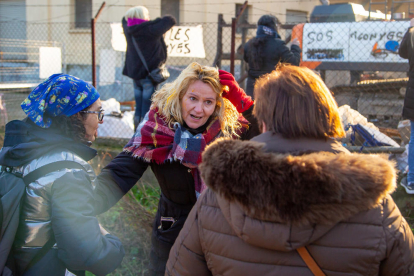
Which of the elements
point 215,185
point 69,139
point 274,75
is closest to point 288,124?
point 274,75

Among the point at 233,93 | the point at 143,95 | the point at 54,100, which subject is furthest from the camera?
the point at 143,95

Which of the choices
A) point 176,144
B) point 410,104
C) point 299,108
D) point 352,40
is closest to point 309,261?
point 299,108

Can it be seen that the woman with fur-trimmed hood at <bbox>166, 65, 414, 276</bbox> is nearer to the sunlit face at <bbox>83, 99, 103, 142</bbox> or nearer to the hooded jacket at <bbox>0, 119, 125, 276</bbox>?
the hooded jacket at <bbox>0, 119, 125, 276</bbox>

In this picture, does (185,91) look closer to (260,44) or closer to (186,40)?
(260,44)

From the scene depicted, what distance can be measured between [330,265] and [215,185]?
0.45m

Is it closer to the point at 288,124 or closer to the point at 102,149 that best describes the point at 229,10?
the point at 102,149

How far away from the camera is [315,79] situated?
1.40m

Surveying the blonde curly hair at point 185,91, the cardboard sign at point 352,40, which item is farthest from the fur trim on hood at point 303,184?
the cardboard sign at point 352,40

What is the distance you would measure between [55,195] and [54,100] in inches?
17.9

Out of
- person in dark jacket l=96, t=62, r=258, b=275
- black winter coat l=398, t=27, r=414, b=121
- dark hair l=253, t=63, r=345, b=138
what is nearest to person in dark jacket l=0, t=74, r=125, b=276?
person in dark jacket l=96, t=62, r=258, b=275

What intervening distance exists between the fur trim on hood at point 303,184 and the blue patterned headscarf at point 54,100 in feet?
3.12

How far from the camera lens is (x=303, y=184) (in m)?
1.22

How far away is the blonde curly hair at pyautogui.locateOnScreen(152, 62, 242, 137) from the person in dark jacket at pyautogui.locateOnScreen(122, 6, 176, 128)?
3.04 meters

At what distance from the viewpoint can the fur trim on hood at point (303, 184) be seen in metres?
1.21
